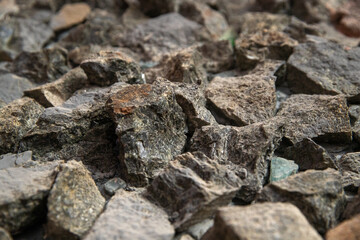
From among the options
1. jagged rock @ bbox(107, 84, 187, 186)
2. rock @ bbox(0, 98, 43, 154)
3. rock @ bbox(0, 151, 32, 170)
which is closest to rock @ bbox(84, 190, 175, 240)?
jagged rock @ bbox(107, 84, 187, 186)

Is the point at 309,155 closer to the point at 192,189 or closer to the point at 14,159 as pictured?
the point at 192,189

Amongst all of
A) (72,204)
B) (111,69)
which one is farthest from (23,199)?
(111,69)

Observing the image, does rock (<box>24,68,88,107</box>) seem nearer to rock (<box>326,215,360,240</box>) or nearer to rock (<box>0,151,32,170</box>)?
rock (<box>0,151,32,170</box>)

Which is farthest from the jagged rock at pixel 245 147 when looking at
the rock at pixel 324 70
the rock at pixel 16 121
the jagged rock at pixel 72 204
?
the rock at pixel 16 121

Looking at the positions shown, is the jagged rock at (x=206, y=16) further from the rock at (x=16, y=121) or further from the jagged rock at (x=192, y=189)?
the jagged rock at (x=192, y=189)

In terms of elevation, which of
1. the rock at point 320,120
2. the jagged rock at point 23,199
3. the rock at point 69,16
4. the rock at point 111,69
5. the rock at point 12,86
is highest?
the rock at point 320,120
